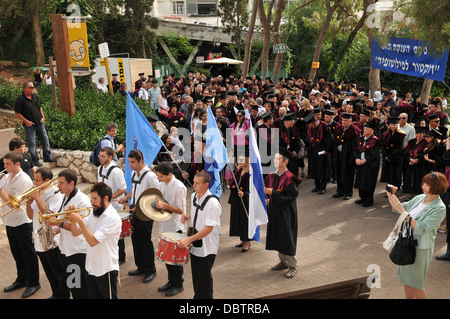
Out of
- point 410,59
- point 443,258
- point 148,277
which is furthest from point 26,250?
point 410,59

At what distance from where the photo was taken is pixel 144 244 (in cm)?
752

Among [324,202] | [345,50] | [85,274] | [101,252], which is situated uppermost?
[345,50]

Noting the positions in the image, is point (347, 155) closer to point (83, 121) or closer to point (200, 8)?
point (83, 121)

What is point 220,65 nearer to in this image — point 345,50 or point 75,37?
point 345,50

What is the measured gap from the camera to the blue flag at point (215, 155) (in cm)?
895

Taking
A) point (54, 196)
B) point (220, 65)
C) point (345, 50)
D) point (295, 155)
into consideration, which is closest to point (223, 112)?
point (295, 155)

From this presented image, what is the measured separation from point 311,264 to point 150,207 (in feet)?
9.70

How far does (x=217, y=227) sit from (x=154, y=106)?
1260 centimetres

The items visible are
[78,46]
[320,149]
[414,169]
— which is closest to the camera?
[414,169]

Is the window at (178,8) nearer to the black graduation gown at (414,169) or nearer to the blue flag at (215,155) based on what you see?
the black graduation gown at (414,169)

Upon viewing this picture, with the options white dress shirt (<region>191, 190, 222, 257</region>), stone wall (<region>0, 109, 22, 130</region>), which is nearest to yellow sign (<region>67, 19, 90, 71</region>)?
stone wall (<region>0, 109, 22, 130</region>)

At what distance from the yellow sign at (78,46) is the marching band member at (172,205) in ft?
26.5

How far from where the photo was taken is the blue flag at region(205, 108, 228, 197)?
8.95 metres

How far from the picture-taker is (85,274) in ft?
20.0
